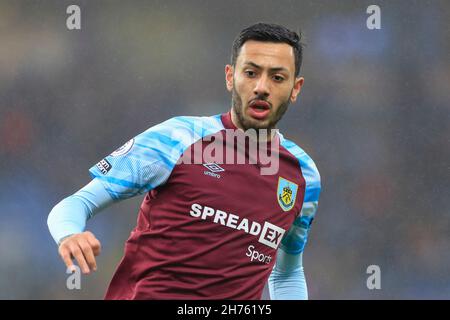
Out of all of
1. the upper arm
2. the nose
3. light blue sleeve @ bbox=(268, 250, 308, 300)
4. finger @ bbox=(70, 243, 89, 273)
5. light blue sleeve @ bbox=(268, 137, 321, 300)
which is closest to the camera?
finger @ bbox=(70, 243, 89, 273)

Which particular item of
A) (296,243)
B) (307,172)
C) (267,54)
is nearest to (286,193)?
(307,172)

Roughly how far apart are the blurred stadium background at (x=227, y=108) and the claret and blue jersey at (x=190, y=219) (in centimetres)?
389

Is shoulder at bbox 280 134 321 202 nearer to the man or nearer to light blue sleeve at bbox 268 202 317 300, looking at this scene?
the man

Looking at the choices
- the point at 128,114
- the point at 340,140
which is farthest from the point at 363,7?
the point at 128,114

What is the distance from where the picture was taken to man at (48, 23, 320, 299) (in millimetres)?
3215

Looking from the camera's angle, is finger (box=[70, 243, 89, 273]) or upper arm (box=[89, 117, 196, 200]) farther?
upper arm (box=[89, 117, 196, 200])

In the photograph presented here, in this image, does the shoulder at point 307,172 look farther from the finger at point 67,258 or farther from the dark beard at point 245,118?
the finger at point 67,258

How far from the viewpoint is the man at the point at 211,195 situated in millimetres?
3215

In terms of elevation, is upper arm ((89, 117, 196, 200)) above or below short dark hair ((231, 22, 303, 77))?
below

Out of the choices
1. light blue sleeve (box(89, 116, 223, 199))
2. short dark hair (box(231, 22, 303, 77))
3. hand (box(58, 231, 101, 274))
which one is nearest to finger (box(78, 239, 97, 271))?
hand (box(58, 231, 101, 274))

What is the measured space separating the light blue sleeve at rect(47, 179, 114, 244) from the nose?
843 millimetres

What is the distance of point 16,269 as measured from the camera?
7219mm

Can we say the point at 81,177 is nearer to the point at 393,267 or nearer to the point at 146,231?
the point at 393,267

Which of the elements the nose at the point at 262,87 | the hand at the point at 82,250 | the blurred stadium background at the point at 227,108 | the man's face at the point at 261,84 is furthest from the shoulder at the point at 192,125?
the blurred stadium background at the point at 227,108
